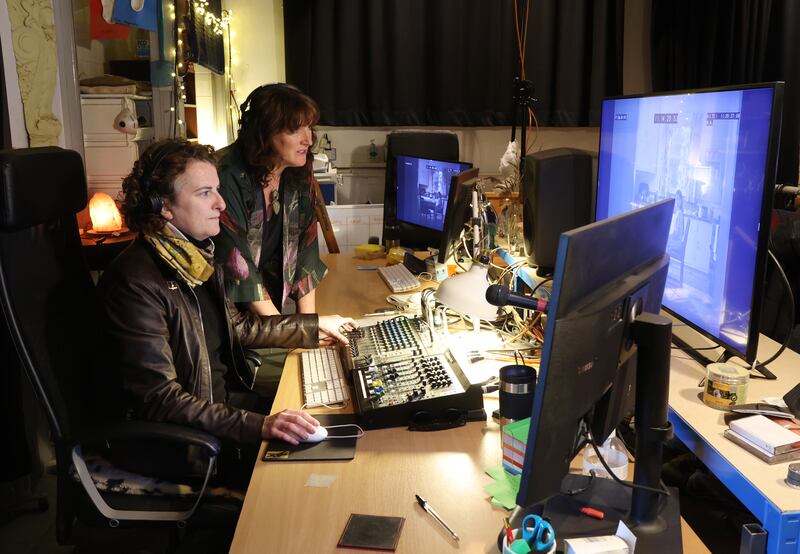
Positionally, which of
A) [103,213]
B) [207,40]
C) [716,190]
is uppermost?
[207,40]

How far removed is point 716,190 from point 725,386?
1.35 feet

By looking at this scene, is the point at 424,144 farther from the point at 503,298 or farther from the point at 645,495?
the point at 645,495

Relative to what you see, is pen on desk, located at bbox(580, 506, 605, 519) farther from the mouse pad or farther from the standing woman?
the standing woman

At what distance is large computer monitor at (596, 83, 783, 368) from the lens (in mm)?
1305

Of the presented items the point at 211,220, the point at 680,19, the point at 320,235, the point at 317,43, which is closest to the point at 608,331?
the point at 211,220

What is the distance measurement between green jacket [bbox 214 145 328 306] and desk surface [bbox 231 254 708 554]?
3.27 ft

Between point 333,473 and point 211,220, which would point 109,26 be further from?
point 333,473

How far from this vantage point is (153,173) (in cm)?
167

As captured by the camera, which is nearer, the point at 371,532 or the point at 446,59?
the point at 371,532

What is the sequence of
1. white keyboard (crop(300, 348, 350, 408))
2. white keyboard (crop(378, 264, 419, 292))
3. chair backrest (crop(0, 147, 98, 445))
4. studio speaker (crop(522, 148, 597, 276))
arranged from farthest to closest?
white keyboard (crop(378, 264, 419, 292)) → studio speaker (crop(522, 148, 597, 276)) → white keyboard (crop(300, 348, 350, 408)) → chair backrest (crop(0, 147, 98, 445))

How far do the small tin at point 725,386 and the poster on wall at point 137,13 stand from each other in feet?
8.23

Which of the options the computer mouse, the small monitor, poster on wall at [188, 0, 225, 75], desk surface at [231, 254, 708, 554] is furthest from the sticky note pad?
poster on wall at [188, 0, 225, 75]

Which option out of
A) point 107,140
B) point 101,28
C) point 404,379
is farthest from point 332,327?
point 101,28

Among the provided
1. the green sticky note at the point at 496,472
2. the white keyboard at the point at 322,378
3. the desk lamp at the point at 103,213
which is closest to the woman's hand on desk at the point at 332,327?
the white keyboard at the point at 322,378
